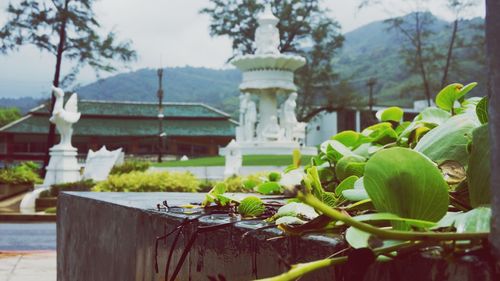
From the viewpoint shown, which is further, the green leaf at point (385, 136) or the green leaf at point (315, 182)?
the green leaf at point (385, 136)

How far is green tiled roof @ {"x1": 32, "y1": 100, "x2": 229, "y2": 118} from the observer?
161ft

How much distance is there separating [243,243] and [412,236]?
0.45 meters

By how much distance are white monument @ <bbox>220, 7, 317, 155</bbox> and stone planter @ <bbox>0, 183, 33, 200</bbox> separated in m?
8.65

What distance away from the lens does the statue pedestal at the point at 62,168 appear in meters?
20.4

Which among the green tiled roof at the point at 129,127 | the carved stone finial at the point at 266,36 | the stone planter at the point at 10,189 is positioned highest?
the carved stone finial at the point at 266,36

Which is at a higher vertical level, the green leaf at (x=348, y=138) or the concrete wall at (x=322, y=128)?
the concrete wall at (x=322, y=128)

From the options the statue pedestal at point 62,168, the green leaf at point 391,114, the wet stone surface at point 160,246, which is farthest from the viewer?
the statue pedestal at point 62,168

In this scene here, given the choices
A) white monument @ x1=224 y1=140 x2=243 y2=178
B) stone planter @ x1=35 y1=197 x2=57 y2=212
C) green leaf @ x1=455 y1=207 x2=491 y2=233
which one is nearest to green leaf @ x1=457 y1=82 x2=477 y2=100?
green leaf @ x1=455 y1=207 x2=491 y2=233

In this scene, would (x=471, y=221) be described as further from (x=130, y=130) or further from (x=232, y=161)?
(x=130, y=130)

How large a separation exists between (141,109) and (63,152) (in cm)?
3012

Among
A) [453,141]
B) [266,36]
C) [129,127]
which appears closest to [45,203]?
[266,36]

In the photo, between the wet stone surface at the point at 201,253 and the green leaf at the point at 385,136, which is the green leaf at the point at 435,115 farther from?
the wet stone surface at the point at 201,253

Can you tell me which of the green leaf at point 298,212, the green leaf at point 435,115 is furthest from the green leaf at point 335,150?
the green leaf at point 298,212

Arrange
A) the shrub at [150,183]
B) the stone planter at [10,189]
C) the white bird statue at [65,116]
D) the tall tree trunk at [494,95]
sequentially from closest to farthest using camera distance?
the tall tree trunk at [494,95] → the shrub at [150,183] → the stone planter at [10,189] → the white bird statue at [65,116]
